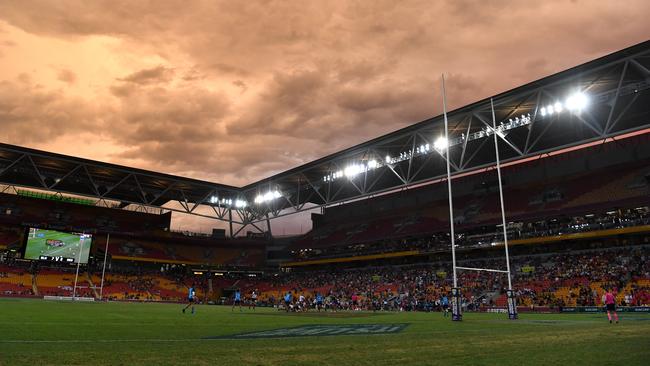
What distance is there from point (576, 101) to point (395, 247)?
90.1 ft

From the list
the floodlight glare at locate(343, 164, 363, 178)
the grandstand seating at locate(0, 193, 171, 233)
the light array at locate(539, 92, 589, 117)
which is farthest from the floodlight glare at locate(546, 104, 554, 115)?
the grandstand seating at locate(0, 193, 171, 233)

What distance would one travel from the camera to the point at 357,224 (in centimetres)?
6662

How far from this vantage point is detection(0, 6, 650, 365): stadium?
384 inches

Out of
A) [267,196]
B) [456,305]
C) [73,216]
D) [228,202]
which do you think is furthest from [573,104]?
[73,216]

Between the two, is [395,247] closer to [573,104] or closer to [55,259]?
[573,104]

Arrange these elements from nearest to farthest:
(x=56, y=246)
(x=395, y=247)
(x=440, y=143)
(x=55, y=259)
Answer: (x=440, y=143) < (x=55, y=259) < (x=56, y=246) < (x=395, y=247)

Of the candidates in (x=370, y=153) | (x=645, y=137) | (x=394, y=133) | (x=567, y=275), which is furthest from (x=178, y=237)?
(x=645, y=137)

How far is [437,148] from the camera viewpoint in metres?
44.9

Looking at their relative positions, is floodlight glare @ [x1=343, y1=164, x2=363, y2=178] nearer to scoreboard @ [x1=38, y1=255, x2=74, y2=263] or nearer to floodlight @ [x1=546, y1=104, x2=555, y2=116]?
floodlight @ [x1=546, y1=104, x2=555, y2=116]

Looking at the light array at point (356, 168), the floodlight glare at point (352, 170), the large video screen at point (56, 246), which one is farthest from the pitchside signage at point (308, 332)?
the large video screen at point (56, 246)

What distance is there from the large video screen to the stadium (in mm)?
159

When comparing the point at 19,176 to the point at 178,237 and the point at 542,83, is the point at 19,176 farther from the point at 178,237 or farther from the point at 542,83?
the point at 542,83

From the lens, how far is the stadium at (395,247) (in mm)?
9742

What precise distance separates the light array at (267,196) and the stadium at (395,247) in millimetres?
335
